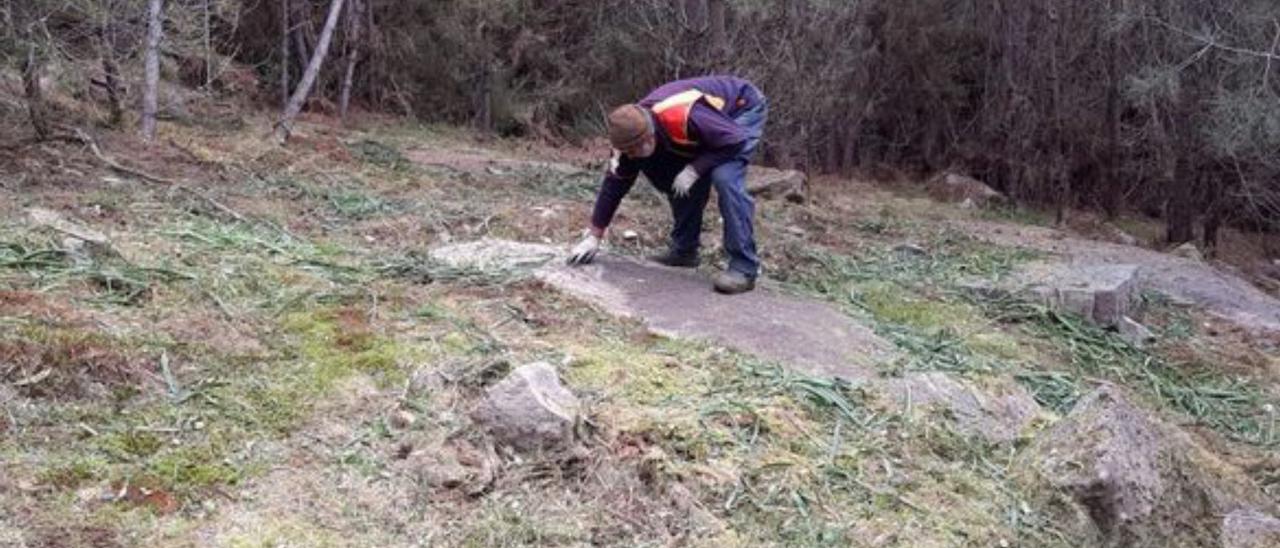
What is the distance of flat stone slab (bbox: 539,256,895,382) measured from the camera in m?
4.56

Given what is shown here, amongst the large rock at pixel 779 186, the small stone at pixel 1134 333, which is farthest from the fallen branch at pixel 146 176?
the large rock at pixel 779 186

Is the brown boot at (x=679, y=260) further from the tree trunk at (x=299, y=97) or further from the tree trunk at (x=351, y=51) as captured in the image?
the tree trunk at (x=351, y=51)

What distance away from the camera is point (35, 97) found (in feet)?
24.8

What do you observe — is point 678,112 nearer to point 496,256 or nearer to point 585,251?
point 585,251

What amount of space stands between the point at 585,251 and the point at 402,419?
211 centimetres

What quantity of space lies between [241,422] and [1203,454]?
10.8ft

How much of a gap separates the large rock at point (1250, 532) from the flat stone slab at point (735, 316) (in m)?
1.25

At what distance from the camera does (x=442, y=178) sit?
919cm

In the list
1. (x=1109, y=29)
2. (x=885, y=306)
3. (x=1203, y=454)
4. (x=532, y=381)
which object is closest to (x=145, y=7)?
(x=885, y=306)

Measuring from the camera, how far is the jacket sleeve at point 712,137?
5.22 m

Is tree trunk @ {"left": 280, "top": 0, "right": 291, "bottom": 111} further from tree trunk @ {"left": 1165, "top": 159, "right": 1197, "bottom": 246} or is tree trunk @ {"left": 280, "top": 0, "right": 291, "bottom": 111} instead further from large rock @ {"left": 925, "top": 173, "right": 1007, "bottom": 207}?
tree trunk @ {"left": 1165, "top": 159, "right": 1197, "bottom": 246}

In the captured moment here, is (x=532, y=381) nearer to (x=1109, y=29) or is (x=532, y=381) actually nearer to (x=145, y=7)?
(x=145, y=7)

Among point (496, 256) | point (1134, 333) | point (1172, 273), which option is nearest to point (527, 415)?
point (496, 256)

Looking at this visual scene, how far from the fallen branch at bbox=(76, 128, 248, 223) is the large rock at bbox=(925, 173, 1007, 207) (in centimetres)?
1012
